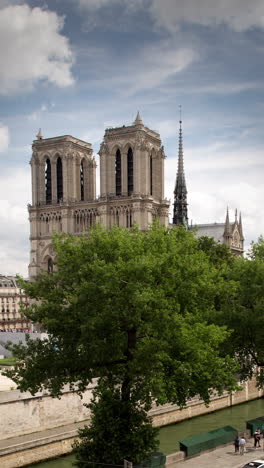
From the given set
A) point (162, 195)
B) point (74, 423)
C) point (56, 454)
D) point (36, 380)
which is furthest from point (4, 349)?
point (162, 195)

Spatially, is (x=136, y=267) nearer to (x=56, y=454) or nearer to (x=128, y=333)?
(x=128, y=333)

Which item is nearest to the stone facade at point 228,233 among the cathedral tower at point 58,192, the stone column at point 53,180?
the cathedral tower at point 58,192

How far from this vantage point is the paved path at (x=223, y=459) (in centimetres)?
2719

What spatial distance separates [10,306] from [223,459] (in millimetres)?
105050

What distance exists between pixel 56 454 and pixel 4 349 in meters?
31.8

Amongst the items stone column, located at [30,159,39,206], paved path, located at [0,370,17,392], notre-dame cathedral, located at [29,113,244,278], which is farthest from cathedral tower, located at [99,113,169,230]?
paved path, located at [0,370,17,392]

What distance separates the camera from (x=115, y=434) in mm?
24000

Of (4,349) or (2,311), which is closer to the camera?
(4,349)

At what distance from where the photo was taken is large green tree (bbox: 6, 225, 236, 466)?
79.0ft

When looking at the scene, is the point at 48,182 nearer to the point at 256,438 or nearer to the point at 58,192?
the point at 58,192

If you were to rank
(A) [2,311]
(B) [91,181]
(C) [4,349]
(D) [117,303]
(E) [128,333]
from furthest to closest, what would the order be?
1. (A) [2,311]
2. (B) [91,181]
3. (C) [4,349]
4. (E) [128,333]
5. (D) [117,303]

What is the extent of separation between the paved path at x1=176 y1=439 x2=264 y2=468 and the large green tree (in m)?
3.62

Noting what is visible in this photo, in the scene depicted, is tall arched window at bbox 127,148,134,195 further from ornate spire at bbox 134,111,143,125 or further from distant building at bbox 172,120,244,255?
distant building at bbox 172,120,244,255

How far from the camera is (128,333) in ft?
→ 84.0
